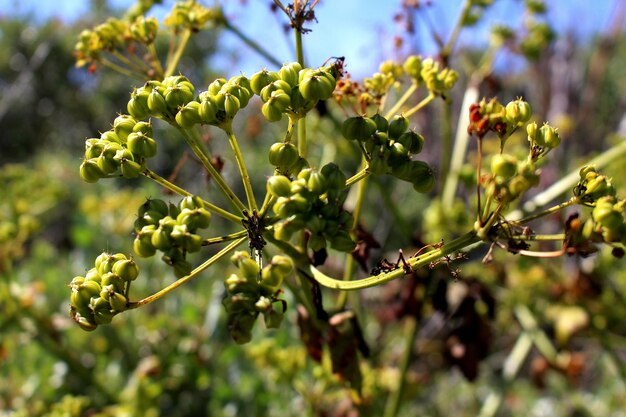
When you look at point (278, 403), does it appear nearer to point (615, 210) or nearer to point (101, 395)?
point (101, 395)

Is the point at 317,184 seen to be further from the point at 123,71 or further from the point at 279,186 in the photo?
the point at 123,71

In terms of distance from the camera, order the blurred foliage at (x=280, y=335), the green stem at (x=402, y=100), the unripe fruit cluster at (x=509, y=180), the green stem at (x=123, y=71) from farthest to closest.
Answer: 1. the blurred foliage at (x=280, y=335)
2. the green stem at (x=123, y=71)
3. the green stem at (x=402, y=100)
4. the unripe fruit cluster at (x=509, y=180)

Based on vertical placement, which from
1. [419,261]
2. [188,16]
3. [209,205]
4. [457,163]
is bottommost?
[419,261]

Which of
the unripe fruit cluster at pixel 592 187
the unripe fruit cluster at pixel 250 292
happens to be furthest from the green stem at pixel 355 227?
the unripe fruit cluster at pixel 592 187

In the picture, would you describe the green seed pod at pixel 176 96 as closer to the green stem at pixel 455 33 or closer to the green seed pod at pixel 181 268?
the green seed pod at pixel 181 268

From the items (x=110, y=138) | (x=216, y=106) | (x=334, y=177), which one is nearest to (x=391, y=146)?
(x=334, y=177)

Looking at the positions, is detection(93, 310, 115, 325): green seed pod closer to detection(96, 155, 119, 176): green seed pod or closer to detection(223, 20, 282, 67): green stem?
detection(96, 155, 119, 176): green seed pod

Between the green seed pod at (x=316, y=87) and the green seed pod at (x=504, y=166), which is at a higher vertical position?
the green seed pod at (x=316, y=87)
